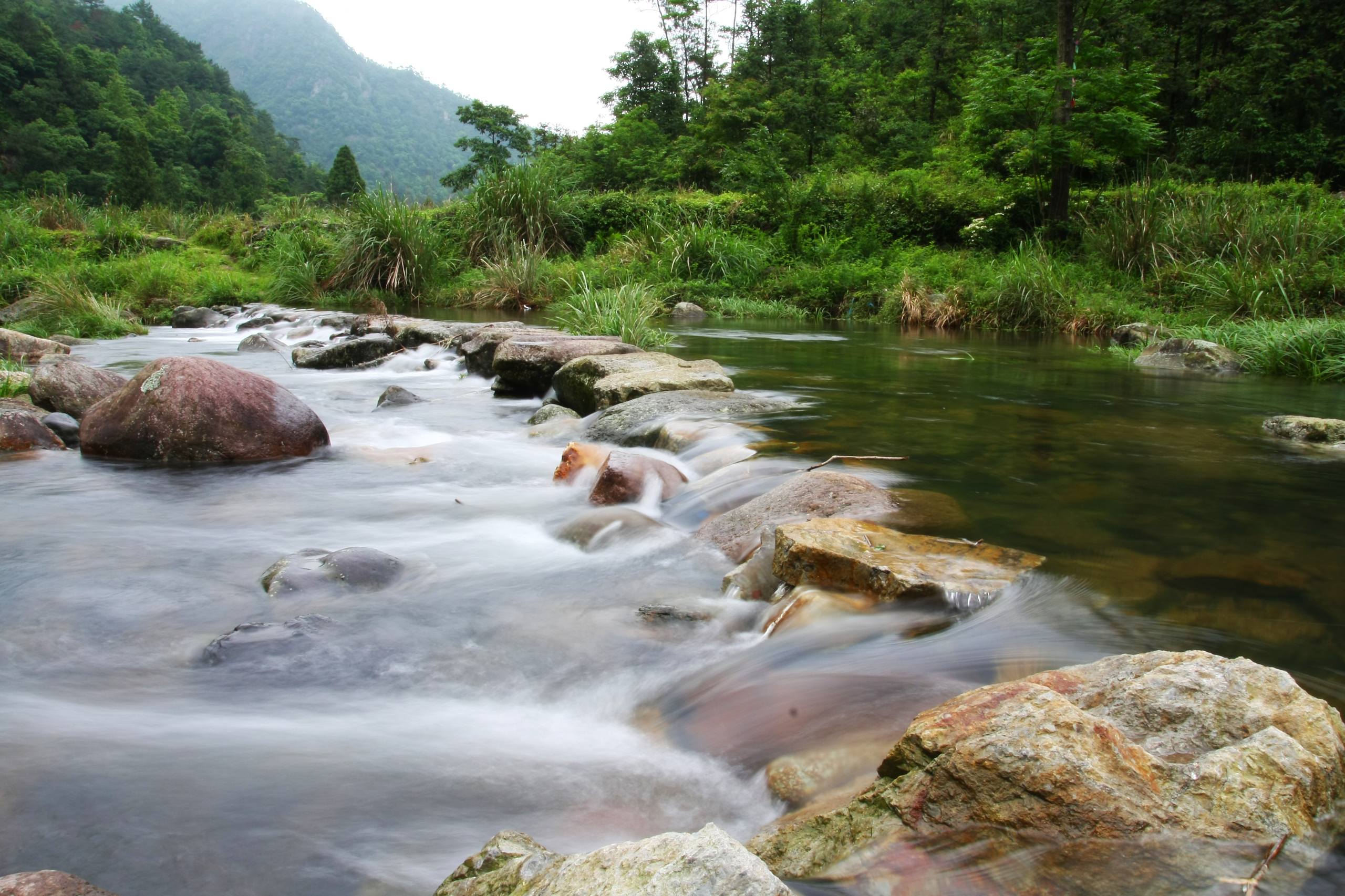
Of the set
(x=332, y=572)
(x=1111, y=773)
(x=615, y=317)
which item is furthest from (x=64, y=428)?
(x=1111, y=773)

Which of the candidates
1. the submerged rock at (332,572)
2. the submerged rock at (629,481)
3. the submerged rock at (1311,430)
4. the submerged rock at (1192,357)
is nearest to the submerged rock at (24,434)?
the submerged rock at (332,572)

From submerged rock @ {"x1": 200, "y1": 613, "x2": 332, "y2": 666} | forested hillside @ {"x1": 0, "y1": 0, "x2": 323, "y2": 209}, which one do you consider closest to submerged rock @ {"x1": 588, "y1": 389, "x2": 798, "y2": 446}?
submerged rock @ {"x1": 200, "y1": 613, "x2": 332, "y2": 666}

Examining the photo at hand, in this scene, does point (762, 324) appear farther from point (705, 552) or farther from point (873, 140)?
point (873, 140)

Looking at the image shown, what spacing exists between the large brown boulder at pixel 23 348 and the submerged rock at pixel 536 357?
13.4ft

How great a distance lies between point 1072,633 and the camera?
2162 mm

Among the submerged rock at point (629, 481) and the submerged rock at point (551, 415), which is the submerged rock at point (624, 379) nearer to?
the submerged rock at point (551, 415)

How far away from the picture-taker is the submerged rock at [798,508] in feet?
9.93

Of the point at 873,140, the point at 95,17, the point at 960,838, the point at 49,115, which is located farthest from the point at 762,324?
the point at 95,17

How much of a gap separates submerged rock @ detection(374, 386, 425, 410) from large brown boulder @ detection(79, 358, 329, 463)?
5.39 feet

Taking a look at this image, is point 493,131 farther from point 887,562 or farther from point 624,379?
point 887,562

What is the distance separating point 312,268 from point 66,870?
15595 mm

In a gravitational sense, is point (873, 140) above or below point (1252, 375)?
above

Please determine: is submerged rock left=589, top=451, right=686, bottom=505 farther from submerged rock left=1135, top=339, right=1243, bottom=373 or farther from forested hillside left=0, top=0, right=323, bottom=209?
forested hillside left=0, top=0, right=323, bottom=209

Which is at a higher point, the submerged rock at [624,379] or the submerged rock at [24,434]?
the submerged rock at [624,379]
